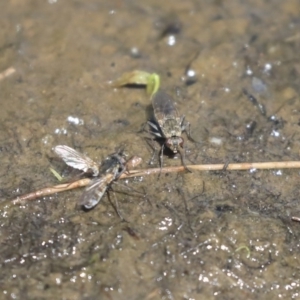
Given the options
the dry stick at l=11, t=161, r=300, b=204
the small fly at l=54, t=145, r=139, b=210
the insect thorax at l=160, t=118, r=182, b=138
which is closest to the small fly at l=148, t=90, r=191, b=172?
Answer: the insect thorax at l=160, t=118, r=182, b=138

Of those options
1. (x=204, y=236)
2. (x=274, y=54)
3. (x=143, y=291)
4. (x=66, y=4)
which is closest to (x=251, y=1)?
(x=274, y=54)

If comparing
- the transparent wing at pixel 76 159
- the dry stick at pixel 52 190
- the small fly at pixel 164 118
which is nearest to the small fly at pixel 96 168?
the transparent wing at pixel 76 159

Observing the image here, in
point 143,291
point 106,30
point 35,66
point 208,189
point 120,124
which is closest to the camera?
point 143,291

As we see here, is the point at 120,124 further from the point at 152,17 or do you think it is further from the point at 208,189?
the point at 152,17

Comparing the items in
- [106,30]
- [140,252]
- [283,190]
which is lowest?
[283,190]

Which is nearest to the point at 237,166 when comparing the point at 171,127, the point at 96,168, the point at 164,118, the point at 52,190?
the point at 171,127

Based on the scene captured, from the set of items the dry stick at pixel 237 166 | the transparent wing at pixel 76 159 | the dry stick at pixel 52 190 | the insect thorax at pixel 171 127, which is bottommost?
the dry stick at pixel 237 166

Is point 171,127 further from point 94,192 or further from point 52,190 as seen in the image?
point 52,190

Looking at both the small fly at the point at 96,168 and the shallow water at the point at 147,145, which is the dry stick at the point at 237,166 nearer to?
the shallow water at the point at 147,145
